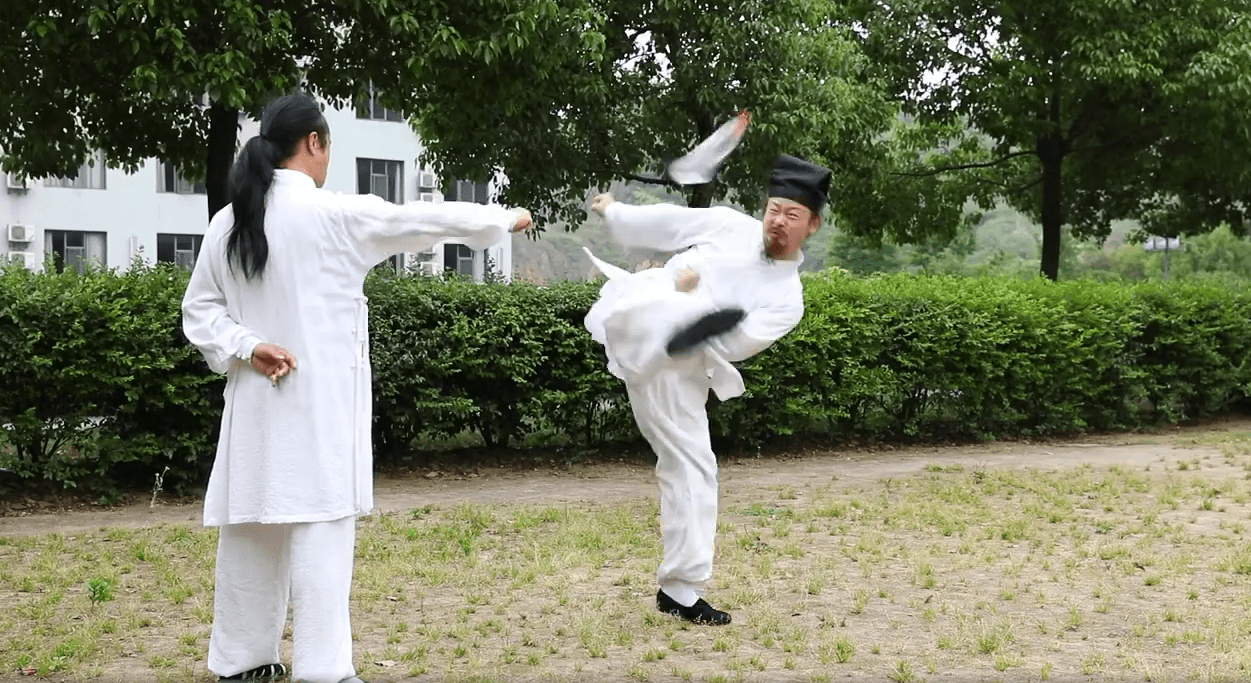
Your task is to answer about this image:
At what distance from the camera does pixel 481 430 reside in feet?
40.2

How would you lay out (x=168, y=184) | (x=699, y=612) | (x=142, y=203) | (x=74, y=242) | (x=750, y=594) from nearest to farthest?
(x=699, y=612) → (x=750, y=594) → (x=74, y=242) → (x=142, y=203) → (x=168, y=184)

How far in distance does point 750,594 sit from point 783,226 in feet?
6.41

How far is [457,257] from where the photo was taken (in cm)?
4406

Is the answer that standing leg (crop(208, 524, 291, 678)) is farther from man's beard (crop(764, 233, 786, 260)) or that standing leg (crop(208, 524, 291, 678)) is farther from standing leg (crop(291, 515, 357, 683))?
man's beard (crop(764, 233, 786, 260))

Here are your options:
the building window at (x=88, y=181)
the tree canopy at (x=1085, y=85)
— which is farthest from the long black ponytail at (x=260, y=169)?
the building window at (x=88, y=181)

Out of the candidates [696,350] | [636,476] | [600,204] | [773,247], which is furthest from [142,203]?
[696,350]

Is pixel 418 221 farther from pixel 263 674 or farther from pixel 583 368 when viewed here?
pixel 583 368

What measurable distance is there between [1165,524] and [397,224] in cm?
660

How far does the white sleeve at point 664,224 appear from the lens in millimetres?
6156

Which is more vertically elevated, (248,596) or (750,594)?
(248,596)

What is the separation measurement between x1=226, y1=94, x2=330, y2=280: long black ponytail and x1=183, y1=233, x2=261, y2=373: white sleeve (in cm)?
13

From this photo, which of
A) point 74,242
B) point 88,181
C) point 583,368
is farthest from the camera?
point 74,242

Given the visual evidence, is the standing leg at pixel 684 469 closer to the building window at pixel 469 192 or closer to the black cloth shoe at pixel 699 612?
the black cloth shoe at pixel 699 612

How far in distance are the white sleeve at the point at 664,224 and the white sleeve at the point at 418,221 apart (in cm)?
136
